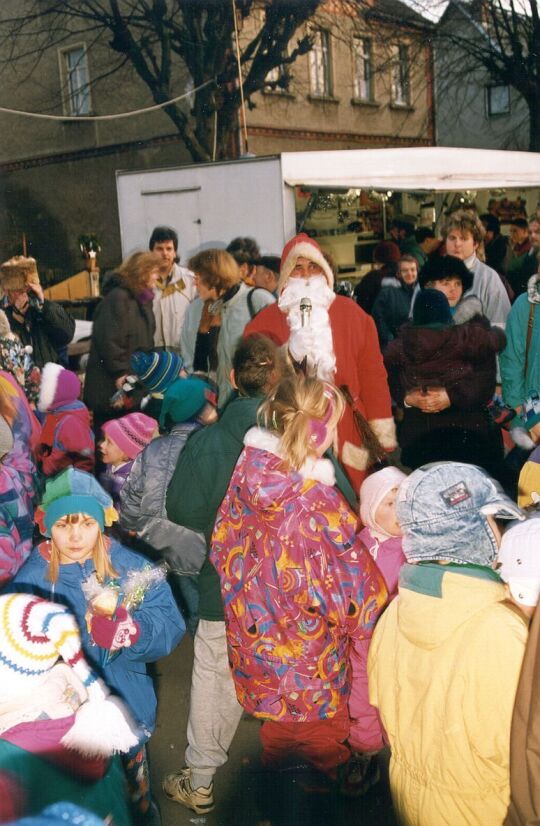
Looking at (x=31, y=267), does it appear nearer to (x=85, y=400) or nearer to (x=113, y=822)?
(x=85, y=400)

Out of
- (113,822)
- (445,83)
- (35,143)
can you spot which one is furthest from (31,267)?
(445,83)

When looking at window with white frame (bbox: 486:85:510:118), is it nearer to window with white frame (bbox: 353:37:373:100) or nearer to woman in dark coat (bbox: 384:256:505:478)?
window with white frame (bbox: 353:37:373:100)

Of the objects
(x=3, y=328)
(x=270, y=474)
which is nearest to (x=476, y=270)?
(x=3, y=328)

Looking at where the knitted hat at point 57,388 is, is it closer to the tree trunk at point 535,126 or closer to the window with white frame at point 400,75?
the tree trunk at point 535,126

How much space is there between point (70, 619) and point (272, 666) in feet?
2.81

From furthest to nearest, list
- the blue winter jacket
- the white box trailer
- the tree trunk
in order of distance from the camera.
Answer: the tree trunk < the white box trailer < the blue winter jacket

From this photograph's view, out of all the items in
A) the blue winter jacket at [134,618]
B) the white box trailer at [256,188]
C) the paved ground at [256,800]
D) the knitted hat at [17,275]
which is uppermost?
the white box trailer at [256,188]

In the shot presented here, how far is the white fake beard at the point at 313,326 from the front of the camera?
420 cm

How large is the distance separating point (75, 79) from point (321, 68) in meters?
6.51

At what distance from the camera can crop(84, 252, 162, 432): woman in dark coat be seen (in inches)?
225

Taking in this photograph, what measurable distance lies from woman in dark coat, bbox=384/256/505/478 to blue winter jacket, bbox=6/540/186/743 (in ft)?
5.13

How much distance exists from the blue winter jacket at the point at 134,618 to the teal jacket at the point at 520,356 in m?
2.52

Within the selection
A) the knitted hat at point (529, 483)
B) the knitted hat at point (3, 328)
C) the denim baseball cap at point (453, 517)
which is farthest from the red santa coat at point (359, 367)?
the knitted hat at point (3, 328)

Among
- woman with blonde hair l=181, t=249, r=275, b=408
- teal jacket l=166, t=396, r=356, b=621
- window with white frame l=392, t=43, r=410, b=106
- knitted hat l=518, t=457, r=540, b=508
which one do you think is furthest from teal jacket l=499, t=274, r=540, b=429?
window with white frame l=392, t=43, r=410, b=106
